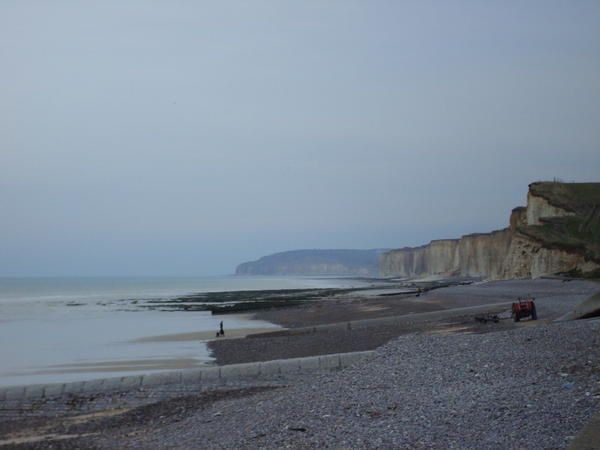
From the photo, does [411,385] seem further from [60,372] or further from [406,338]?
[60,372]

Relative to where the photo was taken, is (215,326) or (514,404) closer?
(514,404)

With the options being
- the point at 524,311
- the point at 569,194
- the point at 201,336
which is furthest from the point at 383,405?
the point at 569,194

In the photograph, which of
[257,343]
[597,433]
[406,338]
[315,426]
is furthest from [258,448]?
[257,343]

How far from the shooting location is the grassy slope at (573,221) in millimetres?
53594

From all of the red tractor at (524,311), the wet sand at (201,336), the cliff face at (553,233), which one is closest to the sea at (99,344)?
the wet sand at (201,336)

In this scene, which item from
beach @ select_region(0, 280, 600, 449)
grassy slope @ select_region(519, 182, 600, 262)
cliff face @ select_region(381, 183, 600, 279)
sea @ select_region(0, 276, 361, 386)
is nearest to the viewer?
beach @ select_region(0, 280, 600, 449)

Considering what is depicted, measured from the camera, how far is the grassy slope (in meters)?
53.6

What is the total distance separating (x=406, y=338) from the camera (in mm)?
16547

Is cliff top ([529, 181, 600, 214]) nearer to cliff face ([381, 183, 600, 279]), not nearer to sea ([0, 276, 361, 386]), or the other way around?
cliff face ([381, 183, 600, 279])

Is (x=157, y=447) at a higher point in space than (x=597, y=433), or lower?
lower

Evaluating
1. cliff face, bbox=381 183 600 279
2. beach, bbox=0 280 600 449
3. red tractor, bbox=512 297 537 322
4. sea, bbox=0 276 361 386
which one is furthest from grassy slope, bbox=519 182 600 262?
beach, bbox=0 280 600 449

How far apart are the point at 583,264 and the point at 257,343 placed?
35543 mm

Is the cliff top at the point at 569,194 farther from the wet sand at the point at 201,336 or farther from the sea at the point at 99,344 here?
the wet sand at the point at 201,336

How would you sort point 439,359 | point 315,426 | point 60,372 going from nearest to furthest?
1. point 315,426
2. point 439,359
3. point 60,372
